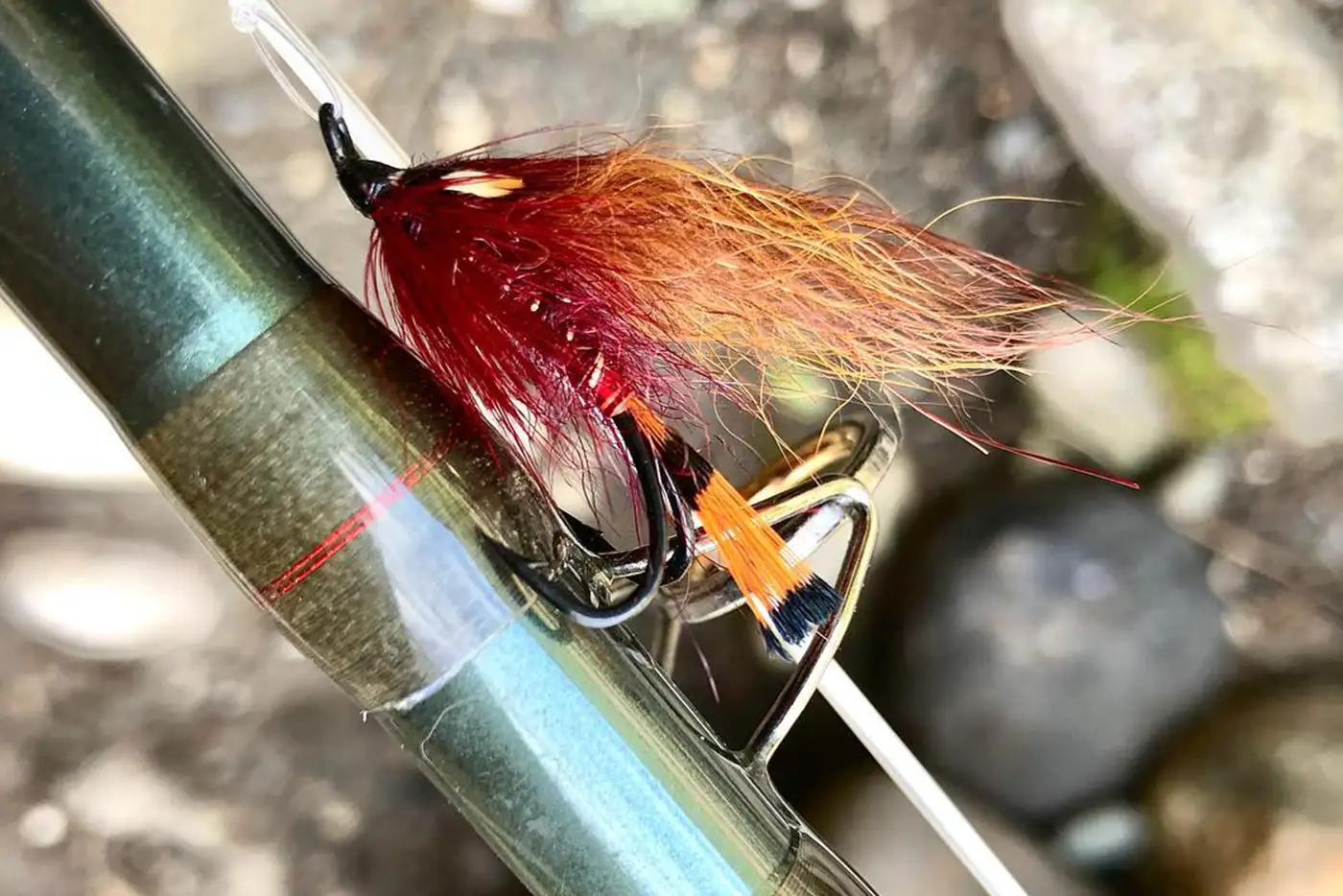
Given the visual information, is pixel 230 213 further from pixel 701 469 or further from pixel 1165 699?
pixel 1165 699

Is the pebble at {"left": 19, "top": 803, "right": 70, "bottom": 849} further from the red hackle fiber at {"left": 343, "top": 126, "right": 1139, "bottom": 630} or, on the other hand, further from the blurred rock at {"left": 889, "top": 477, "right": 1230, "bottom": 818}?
the blurred rock at {"left": 889, "top": 477, "right": 1230, "bottom": 818}

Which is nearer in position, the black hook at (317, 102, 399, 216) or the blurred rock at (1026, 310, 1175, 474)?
the black hook at (317, 102, 399, 216)

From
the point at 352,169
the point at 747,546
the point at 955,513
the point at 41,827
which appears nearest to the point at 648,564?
the point at 747,546

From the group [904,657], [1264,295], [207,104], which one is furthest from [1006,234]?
[207,104]

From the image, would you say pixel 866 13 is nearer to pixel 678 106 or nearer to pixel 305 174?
pixel 678 106

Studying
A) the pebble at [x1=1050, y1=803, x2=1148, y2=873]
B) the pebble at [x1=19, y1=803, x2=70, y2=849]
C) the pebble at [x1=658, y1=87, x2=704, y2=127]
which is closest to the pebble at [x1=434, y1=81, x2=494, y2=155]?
the pebble at [x1=658, y1=87, x2=704, y2=127]

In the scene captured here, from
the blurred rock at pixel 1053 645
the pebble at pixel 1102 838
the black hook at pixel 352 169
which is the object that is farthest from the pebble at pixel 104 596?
the pebble at pixel 1102 838

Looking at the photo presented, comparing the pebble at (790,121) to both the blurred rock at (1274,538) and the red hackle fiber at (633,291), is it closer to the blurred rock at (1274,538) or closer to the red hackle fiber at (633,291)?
the red hackle fiber at (633,291)
